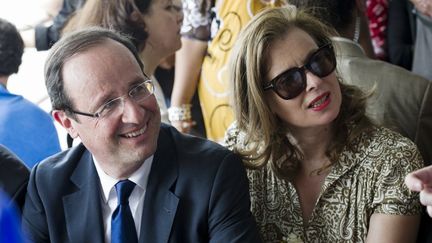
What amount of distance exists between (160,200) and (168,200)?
2cm

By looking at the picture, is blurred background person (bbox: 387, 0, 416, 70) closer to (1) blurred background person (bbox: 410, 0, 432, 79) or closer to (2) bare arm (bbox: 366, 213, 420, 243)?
(1) blurred background person (bbox: 410, 0, 432, 79)

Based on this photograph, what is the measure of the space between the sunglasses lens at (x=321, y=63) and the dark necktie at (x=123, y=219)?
0.57m

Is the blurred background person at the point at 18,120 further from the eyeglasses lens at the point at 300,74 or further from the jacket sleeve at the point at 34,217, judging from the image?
the eyeglasses lens at the point at 300,74

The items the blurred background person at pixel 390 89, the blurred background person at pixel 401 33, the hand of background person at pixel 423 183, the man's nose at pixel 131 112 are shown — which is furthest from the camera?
the blurred background person at pixel 401 33

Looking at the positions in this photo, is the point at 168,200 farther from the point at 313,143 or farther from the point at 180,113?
the point at 180,113

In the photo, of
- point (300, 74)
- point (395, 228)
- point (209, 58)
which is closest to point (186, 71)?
point (209, 58)

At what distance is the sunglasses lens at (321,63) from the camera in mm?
1626

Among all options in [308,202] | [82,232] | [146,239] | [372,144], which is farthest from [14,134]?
[372,144]

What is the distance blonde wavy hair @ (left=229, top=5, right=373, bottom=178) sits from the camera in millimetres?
1667

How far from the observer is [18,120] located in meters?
2.10

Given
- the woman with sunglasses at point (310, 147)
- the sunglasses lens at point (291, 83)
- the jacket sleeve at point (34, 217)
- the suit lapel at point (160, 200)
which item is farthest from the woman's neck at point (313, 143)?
the jacket sleeve at point (34, 217)

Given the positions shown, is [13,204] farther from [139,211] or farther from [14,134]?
[14,134]

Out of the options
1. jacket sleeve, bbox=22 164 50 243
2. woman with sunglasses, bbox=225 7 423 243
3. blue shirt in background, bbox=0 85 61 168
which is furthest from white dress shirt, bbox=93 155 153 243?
blue shirt in background, bbox=0 85 61 168

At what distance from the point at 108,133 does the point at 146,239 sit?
0.29 metres
